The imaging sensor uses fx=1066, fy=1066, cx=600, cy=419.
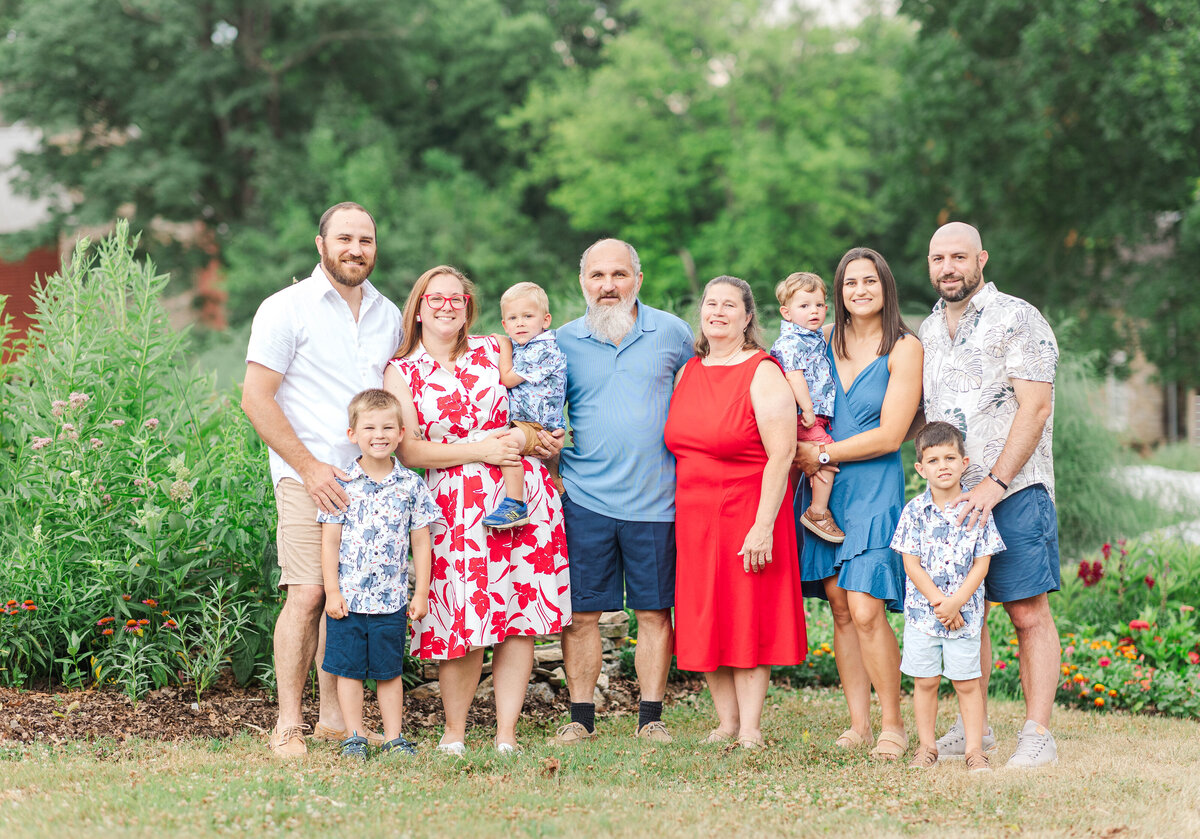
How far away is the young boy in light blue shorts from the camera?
4465 mm

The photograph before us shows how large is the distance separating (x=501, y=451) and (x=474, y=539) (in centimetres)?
40

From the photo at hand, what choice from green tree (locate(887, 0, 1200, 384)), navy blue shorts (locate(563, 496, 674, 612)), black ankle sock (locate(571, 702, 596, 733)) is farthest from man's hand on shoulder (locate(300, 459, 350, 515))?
green tree (locate(887, 0, 1200, 384))

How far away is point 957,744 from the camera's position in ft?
15.9

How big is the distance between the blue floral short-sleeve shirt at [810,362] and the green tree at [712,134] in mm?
17261

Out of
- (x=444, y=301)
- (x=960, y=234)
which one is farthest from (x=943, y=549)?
(x=444, y=301)

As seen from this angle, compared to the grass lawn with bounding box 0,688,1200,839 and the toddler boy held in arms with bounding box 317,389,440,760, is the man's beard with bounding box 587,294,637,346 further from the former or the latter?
the grass lawn with bounding box 0,688,1200,839

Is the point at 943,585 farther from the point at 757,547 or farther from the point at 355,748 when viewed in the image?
the point at 355,748

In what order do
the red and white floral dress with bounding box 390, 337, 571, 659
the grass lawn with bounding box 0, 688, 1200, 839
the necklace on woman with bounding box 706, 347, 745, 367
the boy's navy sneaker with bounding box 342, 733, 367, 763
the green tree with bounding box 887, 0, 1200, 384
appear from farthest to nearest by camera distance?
the green tree with bounding box 887, 0, 1200, 384 → the necklace on woman with bounding box 706, 347, 745, 367 → the red and white floral dress with bounding box 390, 337, 571, 659 → the boy's navy sneaker with bounding box 342, 733, 367, 763 → the grass lawn with bounding box 0, 688, 1200, 839

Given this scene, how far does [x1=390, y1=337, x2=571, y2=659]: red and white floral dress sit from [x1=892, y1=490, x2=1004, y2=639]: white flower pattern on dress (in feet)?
5.10

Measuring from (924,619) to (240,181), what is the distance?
2305 cm

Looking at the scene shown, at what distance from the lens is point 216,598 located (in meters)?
5.14

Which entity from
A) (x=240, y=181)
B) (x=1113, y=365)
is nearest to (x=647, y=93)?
(x=240, y=181)

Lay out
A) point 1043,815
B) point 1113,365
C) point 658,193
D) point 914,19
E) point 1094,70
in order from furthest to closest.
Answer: point 658,193 → point 914,19 → point 1113,365 → point 1094,70 → point 1043,815

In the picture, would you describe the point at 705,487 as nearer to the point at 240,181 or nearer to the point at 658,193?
the point at 658,193
